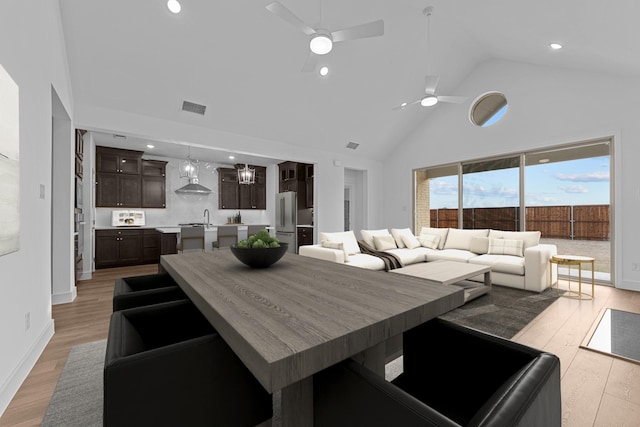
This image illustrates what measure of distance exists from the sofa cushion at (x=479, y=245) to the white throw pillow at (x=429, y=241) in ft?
1.96

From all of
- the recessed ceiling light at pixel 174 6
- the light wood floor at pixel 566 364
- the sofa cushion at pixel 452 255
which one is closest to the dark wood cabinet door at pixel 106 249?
the light wood floor at pixel 566 364

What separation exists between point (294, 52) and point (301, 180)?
3.50 meters

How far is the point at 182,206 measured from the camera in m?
7.26

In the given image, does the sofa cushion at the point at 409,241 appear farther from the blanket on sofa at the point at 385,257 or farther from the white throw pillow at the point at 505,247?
the white throw pillow at the point at 505,247

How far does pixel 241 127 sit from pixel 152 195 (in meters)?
3.09

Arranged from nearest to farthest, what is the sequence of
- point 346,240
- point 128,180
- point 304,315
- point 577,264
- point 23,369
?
point 304,315 → point 23,369 → point 577,264 → point 346,240 → point 128,180

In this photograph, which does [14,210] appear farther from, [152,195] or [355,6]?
[152,195]

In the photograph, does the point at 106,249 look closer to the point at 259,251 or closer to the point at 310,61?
the point at 310,61

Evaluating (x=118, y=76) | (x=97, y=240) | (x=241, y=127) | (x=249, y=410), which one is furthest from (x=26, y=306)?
(x=97, y=240)

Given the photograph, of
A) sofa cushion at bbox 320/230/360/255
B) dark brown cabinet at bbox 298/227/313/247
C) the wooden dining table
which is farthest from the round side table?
dark brown cabinet at bbox 298/227/313/247

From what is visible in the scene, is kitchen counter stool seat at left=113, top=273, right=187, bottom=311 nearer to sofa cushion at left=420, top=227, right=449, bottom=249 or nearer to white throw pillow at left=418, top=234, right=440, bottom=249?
white throw pillow at left=418, top=234, right=440, bottom=249

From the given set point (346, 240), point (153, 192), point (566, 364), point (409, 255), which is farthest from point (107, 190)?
point (566, 364)

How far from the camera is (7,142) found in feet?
5.18

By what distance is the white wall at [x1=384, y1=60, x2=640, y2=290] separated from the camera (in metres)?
3.98
